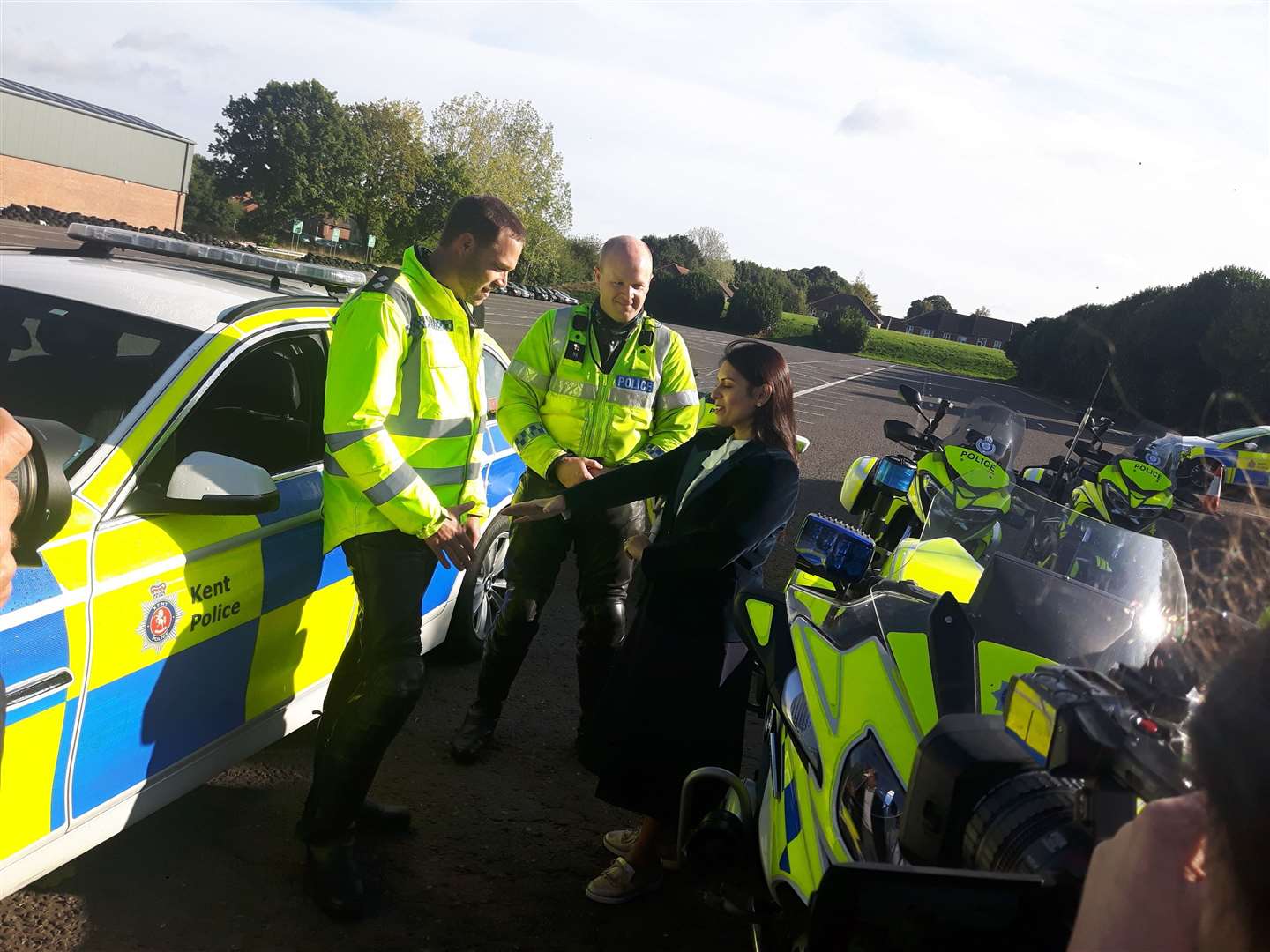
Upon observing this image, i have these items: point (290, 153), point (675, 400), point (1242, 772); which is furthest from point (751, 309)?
point (1242, 772)

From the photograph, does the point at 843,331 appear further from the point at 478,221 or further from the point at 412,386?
the point at 412,386

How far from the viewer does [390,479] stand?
2896 mm

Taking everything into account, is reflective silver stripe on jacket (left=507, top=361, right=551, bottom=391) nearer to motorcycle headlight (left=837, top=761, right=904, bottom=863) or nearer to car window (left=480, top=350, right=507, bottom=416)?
car window (left=480, top=350, right=507, bottom=416)

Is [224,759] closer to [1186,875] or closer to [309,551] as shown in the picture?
[309,551]

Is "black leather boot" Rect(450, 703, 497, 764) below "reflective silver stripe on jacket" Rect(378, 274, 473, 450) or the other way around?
below

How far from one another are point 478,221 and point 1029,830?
8.05 feet

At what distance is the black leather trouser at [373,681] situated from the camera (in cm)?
294

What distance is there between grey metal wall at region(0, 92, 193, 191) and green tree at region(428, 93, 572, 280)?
17.2m

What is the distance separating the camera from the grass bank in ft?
235

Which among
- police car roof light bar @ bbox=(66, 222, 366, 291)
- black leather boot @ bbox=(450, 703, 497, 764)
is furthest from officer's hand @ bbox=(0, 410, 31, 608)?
black leather boot @ bbox=(450, 703, 497, 764)

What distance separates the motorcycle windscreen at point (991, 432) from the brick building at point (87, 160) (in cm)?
5523

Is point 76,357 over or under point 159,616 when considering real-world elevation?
over

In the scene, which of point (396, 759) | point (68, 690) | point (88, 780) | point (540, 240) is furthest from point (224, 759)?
point (540, 240)

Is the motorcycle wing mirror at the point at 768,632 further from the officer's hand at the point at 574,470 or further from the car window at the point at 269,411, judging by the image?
the car window at the point at 269,411
